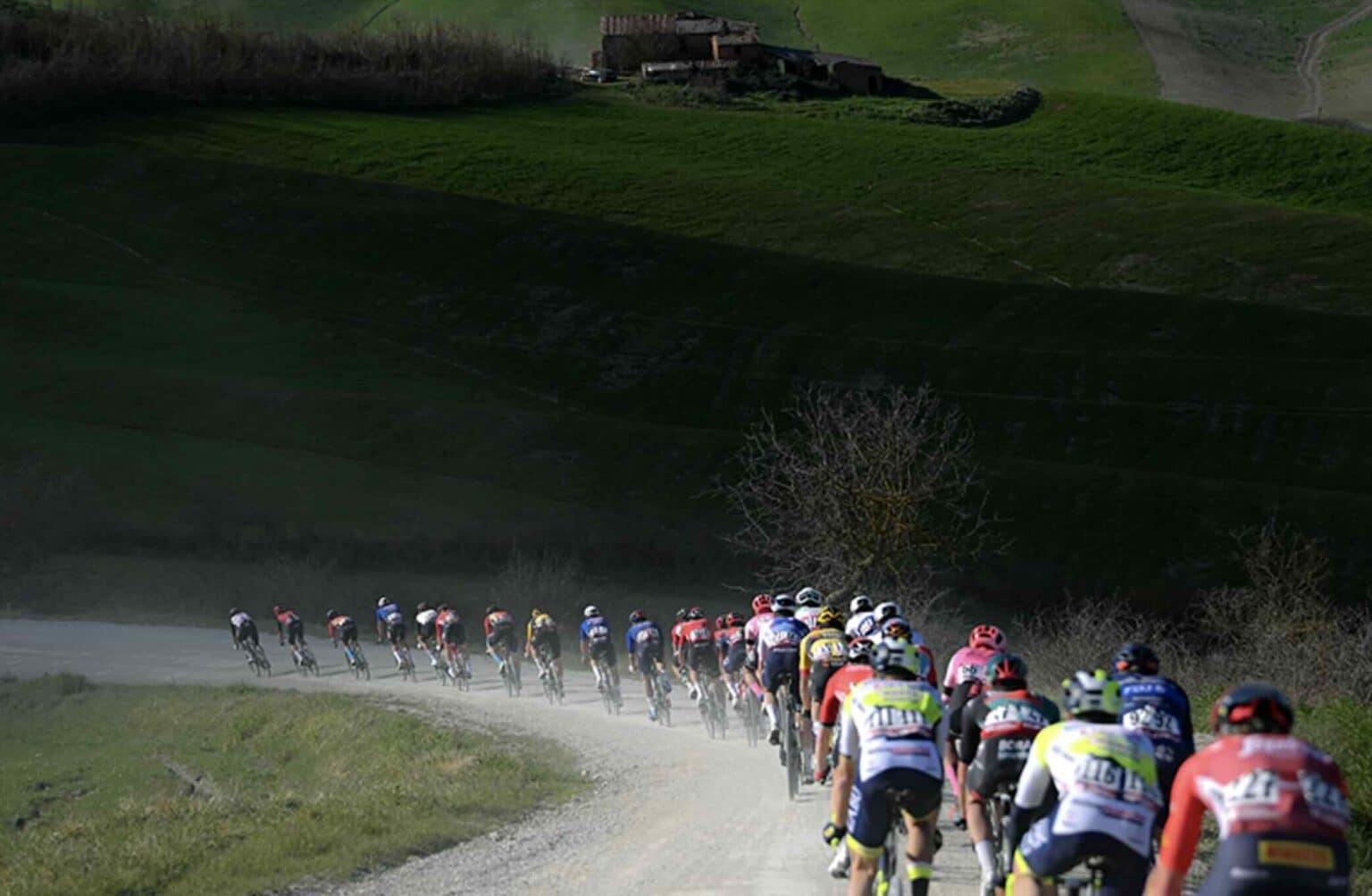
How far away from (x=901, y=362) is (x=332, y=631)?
112ft

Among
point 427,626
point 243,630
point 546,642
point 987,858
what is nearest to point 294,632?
point 243,630

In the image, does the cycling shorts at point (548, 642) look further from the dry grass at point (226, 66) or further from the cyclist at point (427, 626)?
the dry grass at point (226, 66)

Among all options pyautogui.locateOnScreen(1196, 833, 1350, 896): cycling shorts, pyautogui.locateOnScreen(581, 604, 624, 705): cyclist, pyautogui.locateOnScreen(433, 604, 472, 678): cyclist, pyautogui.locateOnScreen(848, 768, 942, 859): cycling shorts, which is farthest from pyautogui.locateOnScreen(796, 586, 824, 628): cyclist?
pyautogui.locateOnScreen(433, 604, 472, 678): cyclist

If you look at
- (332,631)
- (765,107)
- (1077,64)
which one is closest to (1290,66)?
(1077,64)

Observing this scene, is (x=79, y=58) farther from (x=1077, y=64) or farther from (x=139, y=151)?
(x=1077, y=64)

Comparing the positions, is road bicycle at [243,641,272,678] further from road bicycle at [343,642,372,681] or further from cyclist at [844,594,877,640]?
cyclist at [844,594,877,640]

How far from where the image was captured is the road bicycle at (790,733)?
18984 mm

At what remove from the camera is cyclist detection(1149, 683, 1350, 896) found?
775 cm

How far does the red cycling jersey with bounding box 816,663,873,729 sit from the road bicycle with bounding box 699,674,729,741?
13.6 meters

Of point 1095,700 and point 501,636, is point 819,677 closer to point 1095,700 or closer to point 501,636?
point 1095,700

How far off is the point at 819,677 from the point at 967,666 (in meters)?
2.39

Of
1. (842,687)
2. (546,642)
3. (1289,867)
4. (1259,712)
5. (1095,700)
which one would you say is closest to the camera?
(1289,867)

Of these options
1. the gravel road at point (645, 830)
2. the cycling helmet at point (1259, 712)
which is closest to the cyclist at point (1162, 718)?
the gravel road at point (645, 830)

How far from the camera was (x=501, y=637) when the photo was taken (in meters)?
34.4
